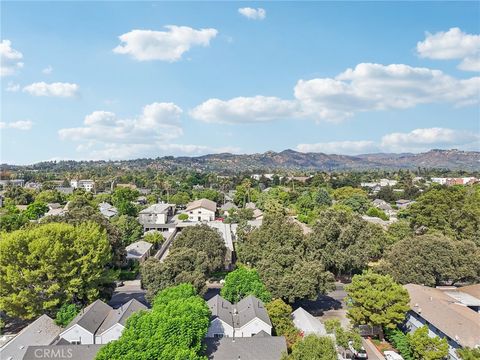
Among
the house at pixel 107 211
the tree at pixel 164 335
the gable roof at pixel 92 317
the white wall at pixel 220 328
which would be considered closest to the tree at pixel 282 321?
the white wall at pixel 220 328

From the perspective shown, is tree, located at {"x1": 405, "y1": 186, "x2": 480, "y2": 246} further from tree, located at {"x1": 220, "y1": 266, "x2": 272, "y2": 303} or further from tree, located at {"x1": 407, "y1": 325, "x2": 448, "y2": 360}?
tree, located at {"x1": 220, "y1": 266, "x2": 272, "y2": 303}

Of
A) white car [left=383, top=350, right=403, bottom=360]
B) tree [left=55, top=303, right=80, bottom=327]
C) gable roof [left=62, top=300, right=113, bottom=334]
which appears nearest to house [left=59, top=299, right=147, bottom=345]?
gable roof [left=62, top=300, right=113, bottom=334]

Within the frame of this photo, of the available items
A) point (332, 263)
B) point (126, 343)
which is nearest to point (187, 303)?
point (126, 343)

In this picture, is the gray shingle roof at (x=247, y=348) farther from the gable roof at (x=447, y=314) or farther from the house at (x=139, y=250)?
the house at (x=139, y=250)

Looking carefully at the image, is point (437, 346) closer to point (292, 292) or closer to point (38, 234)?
point (292, 292)

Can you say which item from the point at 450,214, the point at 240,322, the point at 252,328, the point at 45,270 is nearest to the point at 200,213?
the point at 450,214

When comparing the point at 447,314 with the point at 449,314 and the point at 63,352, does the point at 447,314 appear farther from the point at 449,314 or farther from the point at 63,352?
the point at 63,352
